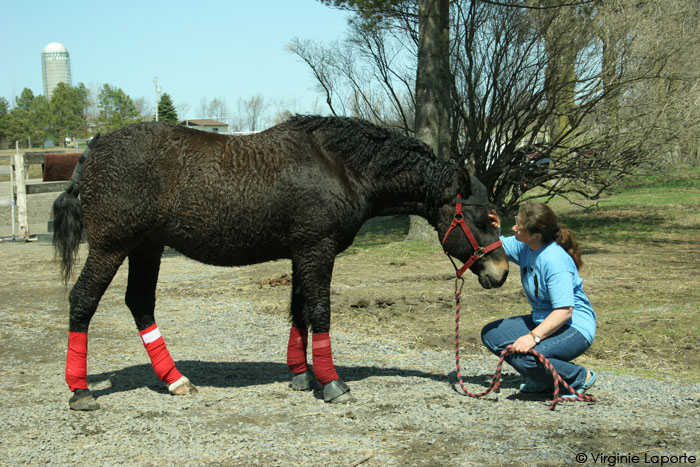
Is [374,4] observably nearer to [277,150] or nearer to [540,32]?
[540,32]

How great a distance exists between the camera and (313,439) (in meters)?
3.92

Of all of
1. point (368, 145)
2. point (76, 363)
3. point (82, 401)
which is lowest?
point (82, 401)

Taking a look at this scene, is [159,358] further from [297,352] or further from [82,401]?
[297,352]

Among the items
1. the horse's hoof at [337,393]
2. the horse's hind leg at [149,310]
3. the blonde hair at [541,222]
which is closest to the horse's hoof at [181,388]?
the horse's hind leg at [149,310]

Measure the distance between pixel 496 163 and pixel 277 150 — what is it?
11.5 m

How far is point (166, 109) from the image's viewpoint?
2938 inches

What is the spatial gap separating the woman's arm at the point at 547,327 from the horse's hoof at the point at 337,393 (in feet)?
4.14

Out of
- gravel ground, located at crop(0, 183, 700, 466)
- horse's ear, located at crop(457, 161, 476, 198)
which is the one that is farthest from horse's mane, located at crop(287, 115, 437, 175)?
gravel ground, located at crop(0, 183, 700, 466)

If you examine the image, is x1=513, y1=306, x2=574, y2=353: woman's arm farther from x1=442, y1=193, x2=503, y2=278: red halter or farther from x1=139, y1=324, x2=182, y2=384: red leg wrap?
x1=139, y1=324, x2=182, y2=384: red leg wrap

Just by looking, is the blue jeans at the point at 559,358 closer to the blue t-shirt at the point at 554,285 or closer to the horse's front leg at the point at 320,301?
the blue t-shirt at the point at 554,285

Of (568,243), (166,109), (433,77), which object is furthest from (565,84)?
(166,109)

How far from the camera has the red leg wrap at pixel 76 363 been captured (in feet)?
14.9

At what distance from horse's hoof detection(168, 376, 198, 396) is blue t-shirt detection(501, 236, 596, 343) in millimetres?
2684

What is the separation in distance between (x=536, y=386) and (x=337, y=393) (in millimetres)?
1482
